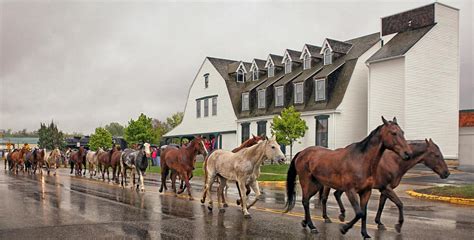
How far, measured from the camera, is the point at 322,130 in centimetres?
3716

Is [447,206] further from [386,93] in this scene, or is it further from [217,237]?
[386,93]

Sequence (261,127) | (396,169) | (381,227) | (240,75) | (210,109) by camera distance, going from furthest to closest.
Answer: (210,109) < (240,75) < (261,127) < (396,169) < (381,227)

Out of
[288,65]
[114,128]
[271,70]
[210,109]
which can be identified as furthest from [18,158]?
[114,128]

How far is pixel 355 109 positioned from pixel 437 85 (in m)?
6.38

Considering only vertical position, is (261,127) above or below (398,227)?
above

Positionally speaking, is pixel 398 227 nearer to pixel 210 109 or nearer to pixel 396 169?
pixel 396 169

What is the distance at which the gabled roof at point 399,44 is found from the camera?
33.1 m

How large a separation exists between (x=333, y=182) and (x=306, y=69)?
33141mm

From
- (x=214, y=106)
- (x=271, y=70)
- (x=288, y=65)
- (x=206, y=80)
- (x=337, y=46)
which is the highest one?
(x=337, y=46)

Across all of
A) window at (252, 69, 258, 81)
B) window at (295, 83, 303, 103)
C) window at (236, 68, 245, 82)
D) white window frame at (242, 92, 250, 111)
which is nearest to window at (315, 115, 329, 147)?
window at (295, 83, 303, 103)

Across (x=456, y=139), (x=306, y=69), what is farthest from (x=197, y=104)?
(x=456, y=139)

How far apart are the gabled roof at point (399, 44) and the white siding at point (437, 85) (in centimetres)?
37

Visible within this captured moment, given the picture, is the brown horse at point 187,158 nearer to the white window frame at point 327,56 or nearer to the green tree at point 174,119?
the white window frame at point 327,56

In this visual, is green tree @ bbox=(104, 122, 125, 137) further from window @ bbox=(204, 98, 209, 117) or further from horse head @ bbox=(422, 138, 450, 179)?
horse head @ bbox=(422, 138, 450, 179)
